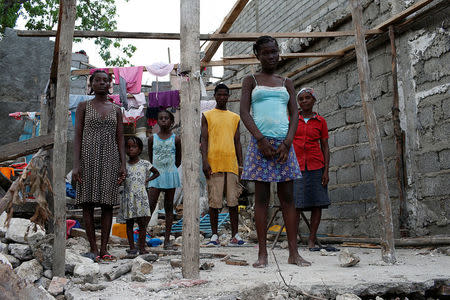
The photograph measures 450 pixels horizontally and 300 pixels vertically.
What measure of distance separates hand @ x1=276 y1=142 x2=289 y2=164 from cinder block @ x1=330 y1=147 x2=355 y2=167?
8.17ft

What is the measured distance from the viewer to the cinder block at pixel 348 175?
525 centimetres

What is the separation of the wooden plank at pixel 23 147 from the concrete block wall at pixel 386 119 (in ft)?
11.4

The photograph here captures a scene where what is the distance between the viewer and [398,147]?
14.6 ft

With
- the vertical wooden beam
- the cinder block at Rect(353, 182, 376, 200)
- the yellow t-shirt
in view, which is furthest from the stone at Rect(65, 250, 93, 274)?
the cinder block at Rect(353, 182, 376, 200)

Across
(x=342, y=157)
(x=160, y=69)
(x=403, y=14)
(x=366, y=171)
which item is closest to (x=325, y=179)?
(x=366, y=171)

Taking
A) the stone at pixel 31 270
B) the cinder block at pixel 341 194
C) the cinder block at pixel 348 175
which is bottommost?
the stone at pixel 31 270

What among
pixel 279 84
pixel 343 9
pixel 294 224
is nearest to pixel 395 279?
pixel 294 224

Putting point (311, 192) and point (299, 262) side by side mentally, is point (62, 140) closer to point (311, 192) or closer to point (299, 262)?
point (299, 262)

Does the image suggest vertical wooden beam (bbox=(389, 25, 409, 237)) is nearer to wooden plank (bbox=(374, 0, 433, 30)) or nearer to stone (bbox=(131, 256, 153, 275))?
wooden plank (bbox=(374, 0, 433, 30))

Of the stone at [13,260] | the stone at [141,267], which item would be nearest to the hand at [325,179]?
the stone at [141,267]

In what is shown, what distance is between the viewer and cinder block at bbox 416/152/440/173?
4146 millimetres

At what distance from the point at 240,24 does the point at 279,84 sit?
670 cm

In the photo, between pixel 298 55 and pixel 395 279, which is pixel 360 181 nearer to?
pixel 298 55

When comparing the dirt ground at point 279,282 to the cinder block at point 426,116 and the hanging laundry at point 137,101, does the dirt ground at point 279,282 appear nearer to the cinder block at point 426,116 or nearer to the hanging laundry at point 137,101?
the cinder block at point 426,116
